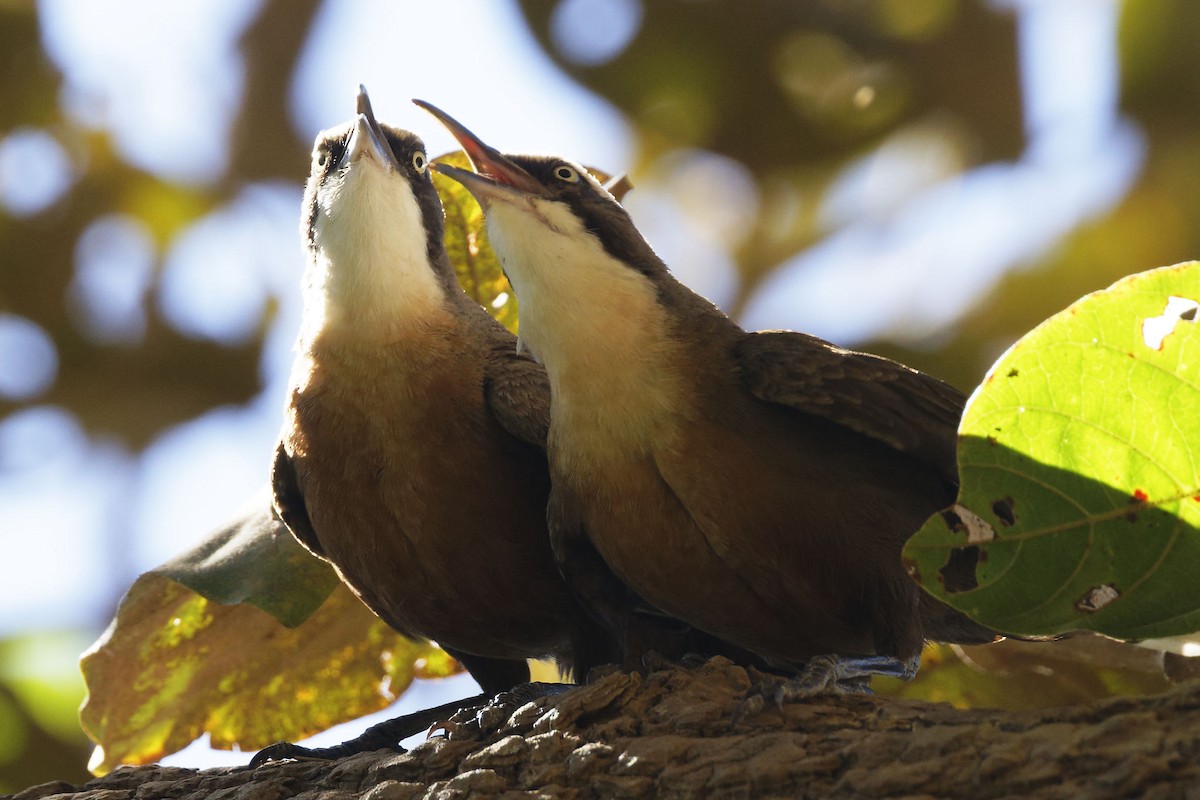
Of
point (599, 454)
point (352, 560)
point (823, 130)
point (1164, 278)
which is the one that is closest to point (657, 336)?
point (599, 454)

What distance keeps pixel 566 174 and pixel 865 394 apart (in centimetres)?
127

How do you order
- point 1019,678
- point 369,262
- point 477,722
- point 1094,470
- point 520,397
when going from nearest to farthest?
point 1094,470, point 477,722, point 520,397, point 369,262, point 1019,678

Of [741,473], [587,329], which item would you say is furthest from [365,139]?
[741,473]

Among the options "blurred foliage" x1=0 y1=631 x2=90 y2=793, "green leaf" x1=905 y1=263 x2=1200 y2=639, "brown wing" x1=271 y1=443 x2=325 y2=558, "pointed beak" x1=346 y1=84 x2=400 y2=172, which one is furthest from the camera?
"blurred foliage" x1=0 y1=631 x2=90 y2=793

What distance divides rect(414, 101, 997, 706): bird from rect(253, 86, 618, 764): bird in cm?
34

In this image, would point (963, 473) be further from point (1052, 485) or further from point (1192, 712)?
point (1192, 712)

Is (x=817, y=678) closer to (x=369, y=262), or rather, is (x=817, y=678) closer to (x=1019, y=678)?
(x=1019, y=678)

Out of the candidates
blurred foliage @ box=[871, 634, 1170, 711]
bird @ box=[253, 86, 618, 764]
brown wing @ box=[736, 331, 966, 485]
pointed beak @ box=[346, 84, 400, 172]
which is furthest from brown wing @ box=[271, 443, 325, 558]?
blurred foliage @ box=[871, 634, 1170, 711]

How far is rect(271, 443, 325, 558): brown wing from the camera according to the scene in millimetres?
4613

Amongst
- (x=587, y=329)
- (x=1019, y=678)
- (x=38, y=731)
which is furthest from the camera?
(x=38, y=731)

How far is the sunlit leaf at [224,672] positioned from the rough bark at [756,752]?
0.78m

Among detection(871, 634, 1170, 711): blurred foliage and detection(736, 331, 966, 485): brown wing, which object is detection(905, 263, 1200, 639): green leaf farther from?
detection(871, 634, 1170, 711): blurred foliage

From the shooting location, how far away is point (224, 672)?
495 cm

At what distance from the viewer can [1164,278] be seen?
9.74 ft
